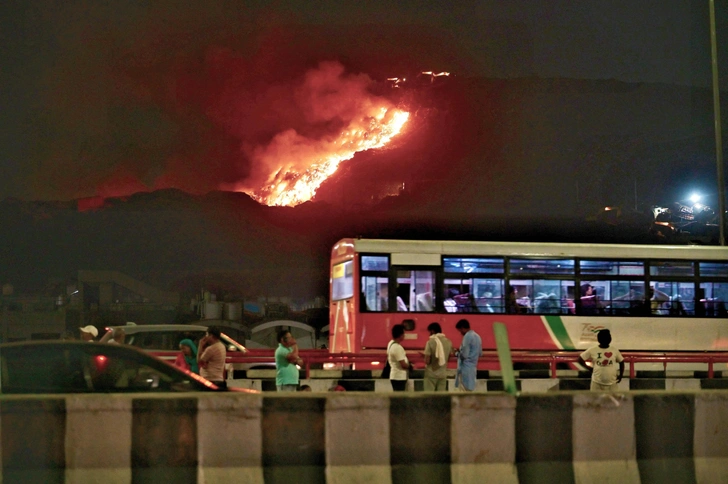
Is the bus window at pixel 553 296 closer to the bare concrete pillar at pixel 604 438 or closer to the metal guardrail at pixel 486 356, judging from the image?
the metal guardrail at pixel 486 356

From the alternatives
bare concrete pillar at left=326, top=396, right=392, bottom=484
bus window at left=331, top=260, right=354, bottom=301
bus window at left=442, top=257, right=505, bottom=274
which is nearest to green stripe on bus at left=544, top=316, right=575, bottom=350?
bus window at left=442, top=257, right=505, bottom=274

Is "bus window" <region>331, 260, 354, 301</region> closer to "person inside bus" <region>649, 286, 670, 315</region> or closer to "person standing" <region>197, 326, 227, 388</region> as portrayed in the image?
"person inside bus" <region>649, 286, 670, 315</region>

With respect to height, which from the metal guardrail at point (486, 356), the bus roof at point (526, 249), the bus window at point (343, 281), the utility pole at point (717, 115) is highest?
the utility pole at point (717, 115)

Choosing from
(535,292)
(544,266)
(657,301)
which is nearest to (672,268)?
(657,301)

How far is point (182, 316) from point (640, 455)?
140 ft

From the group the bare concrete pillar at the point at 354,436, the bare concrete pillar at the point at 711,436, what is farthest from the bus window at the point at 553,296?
the bare concrete pillar at the point at 354,436

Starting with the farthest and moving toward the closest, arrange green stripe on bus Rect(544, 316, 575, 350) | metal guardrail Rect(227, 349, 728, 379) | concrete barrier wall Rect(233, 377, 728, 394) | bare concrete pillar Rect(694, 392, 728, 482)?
green stripe on bus Rect(544, 316, 575, 350) → metal guardrail Rect(227, 349, 728, 379) → concrete barrier wall Rect(233, 377, 728, 394) → bare concrete pillar Rect(694, 392, 728, 482)

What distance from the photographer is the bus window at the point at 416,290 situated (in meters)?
21.6

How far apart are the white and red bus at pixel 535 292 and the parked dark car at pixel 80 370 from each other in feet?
41.8

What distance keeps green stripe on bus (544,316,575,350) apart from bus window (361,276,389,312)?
12.5 feet

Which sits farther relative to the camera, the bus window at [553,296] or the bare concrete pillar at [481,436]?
the bus window at [553,296]

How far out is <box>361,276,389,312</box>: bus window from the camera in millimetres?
21500

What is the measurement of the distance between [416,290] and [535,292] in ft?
9.23

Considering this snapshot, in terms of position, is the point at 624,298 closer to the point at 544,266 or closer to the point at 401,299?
the point at 544,266
